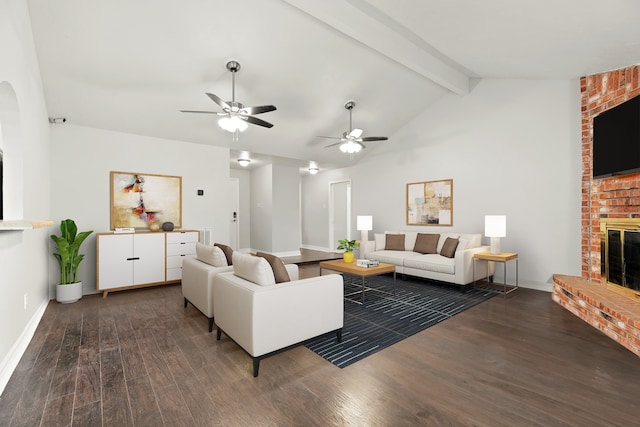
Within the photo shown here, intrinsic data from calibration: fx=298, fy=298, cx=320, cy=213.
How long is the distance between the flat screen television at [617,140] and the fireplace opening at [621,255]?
56 cm

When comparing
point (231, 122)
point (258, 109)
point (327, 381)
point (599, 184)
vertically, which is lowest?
point (327, 381)

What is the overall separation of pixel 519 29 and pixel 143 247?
5.60 metres

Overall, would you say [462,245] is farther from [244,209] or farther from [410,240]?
[244,209]

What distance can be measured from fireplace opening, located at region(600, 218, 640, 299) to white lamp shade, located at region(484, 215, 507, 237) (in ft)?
3.63

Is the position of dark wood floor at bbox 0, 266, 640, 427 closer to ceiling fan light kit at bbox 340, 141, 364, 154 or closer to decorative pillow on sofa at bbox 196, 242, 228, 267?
decorative pillow on sofa at bbox 196, 242, 228, 267

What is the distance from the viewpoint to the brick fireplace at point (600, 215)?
104 inches

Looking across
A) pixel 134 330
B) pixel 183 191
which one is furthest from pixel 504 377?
pixel 183 191

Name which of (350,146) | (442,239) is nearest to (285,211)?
(350,146)

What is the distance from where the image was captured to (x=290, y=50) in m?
3.82

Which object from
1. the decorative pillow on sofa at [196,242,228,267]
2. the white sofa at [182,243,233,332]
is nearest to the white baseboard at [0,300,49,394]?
the white sofa at [182,243,233,332]

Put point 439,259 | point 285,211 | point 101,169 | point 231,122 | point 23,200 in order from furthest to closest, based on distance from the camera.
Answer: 1. point 285,211
2. point 439,259
3. point 101,169
4. point 231,122
5. point 23,200

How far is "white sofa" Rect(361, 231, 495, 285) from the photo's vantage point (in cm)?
441

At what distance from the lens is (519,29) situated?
3.14m

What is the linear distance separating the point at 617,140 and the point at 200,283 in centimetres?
471
